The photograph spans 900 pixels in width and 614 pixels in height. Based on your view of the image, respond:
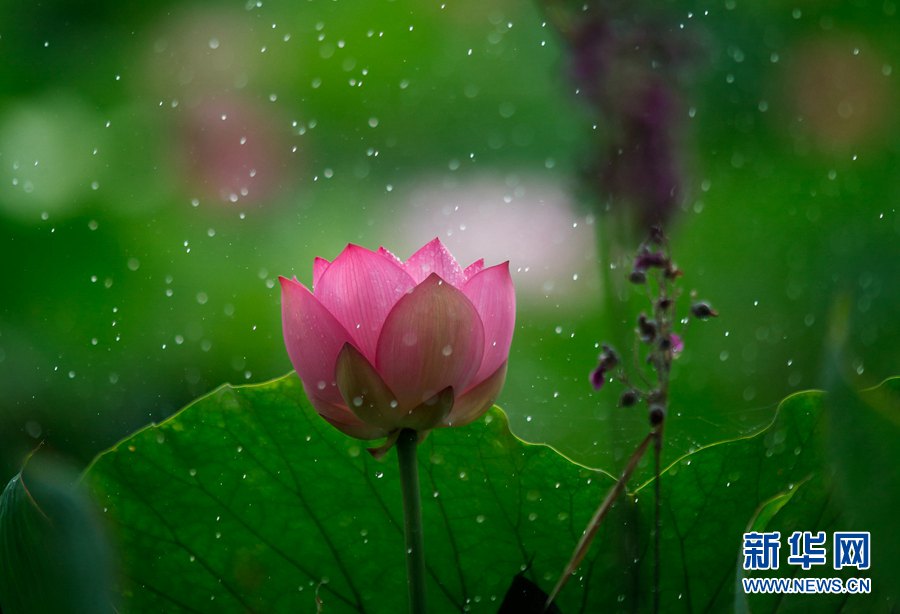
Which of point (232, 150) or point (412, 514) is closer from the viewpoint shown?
point (412, 514)

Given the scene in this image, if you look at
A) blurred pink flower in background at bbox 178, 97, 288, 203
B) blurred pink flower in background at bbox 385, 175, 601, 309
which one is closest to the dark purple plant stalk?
blurred pink flower in background at bbox 385, 175, 601, 309

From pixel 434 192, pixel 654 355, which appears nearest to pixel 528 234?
pixel 434 192

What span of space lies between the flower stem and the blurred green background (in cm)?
13

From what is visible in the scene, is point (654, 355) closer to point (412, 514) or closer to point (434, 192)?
point (412, 514)

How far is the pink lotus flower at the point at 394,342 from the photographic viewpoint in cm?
21

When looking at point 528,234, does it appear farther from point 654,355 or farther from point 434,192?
point 654,355

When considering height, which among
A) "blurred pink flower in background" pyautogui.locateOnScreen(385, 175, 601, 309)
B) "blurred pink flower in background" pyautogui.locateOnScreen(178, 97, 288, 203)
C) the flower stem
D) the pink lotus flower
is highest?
A: "blurred pink flower in background" pyautogui.locateOnScreen(178, 97, 288, 203)

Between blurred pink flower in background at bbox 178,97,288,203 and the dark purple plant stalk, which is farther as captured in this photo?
blurred pink flower in background at bbox 178,97,288,203

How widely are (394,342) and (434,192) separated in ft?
0.75

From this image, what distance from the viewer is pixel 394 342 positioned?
8.2 inches

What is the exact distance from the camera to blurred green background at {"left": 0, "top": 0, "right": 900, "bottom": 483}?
1.21ft

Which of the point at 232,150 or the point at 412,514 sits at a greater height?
the point at 232,150

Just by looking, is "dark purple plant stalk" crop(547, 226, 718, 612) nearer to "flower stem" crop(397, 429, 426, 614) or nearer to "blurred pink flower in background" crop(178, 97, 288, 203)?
"flower stem" crop(397, 429, 426, 614)

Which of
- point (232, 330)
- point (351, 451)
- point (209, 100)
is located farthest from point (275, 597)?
point (209, 100)
